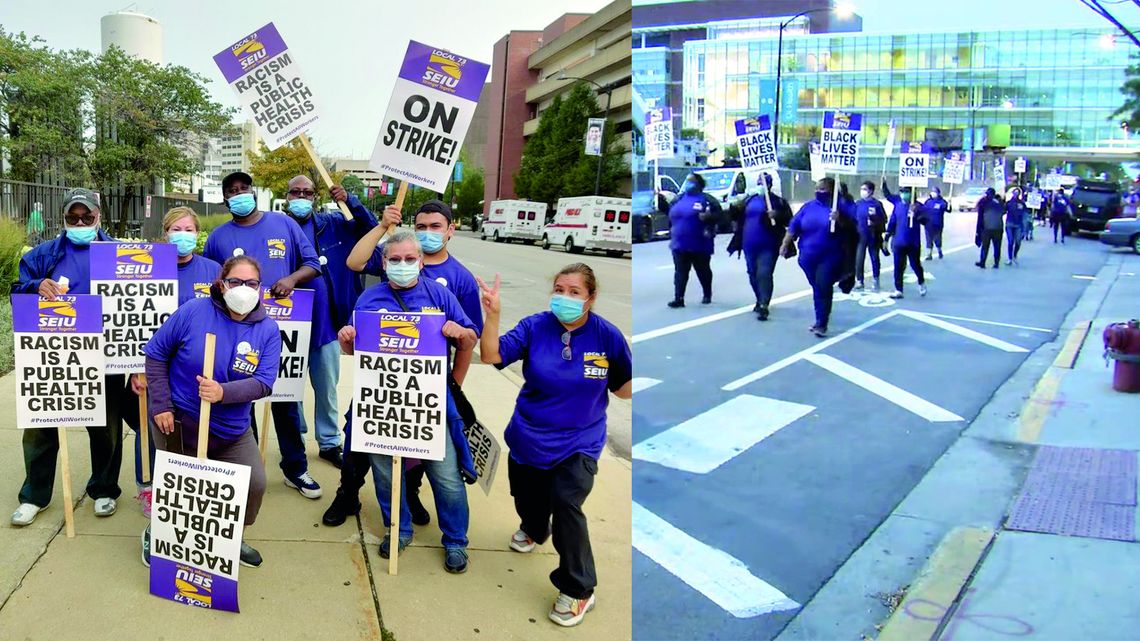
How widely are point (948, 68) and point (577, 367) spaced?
167 cm

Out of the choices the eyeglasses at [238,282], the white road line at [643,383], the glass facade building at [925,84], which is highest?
the glass facade building at [925,84]

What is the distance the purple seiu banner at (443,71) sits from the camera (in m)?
4.32

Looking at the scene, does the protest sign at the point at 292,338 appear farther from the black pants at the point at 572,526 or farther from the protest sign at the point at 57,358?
the black pants at the point at 572,526

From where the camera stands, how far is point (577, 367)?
11.8 feet

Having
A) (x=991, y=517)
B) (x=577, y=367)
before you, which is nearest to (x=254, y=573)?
(x=577, y=367)

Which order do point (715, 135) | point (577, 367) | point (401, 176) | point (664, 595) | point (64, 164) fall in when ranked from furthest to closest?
point (64, 164) → point (401, 176) → point (577, 367) → point (664, 595) → point (715, 135)

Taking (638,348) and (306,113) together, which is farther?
(306,113)

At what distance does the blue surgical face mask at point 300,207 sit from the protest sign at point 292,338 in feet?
1.65

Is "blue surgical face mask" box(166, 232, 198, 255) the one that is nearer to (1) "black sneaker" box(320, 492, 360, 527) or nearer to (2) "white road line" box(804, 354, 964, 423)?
(1) "black sneaker" box(320, 492, 360, 527)

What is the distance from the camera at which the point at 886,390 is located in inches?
109

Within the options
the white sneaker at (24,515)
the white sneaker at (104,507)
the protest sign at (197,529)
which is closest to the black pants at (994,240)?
the protest sign at (197,529)

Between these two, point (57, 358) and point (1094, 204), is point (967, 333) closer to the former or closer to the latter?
point (1094, 204)

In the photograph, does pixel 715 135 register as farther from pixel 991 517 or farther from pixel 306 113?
pixel 306 113

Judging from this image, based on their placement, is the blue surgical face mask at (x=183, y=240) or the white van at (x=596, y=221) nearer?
the blue surgical face mask at (x=183, y=240)
